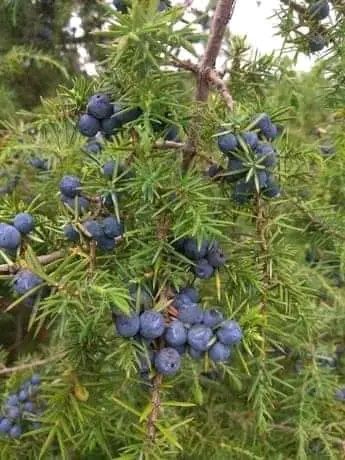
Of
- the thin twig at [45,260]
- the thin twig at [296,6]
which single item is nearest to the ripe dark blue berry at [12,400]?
the thin twig at [45,260]

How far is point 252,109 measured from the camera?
51 cm

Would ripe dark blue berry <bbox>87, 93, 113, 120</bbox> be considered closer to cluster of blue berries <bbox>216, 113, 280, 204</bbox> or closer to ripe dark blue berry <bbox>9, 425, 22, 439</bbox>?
cluster of blue berries <bbox>216, 113, 280, 204</bbox>

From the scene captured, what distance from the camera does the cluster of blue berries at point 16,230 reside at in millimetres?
493

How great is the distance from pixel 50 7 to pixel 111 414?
0.79m

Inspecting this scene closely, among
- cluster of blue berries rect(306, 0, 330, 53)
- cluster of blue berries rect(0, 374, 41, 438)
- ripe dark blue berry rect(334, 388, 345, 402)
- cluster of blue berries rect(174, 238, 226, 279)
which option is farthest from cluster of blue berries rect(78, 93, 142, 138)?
ripe dark blue berry rect(334, 388, 345, 402)

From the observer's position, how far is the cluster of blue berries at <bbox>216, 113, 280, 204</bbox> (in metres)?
0.47

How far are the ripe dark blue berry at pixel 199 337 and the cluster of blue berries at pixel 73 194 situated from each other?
0.13 m

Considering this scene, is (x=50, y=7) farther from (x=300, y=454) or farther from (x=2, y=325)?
(x=300, y=454)

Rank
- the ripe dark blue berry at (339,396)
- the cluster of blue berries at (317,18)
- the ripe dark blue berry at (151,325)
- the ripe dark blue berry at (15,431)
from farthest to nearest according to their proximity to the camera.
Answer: the ripe dark blue berry at (339,396) < the ripe dark blue berry at (15,431) < the cluster of blue berries at (317,18) < the ripe dark blue berry at (151,325)

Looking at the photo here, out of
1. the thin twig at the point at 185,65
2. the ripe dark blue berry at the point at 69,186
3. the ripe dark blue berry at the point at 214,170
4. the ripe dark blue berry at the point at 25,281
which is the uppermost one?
the thin twig at the point at 185,65

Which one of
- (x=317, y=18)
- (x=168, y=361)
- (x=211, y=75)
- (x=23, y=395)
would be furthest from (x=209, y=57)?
(x=23, y=395)

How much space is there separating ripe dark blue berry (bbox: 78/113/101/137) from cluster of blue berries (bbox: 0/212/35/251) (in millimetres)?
81

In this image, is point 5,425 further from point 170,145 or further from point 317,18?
point 317,18

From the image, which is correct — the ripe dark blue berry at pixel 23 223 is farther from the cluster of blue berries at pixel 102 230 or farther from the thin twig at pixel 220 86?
the thin twig at pixel 220 86
